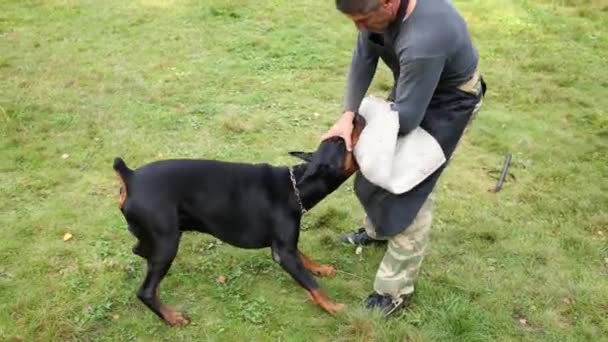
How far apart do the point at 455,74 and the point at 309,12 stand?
5482 mm

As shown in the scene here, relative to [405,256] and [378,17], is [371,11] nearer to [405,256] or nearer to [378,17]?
[378,17]

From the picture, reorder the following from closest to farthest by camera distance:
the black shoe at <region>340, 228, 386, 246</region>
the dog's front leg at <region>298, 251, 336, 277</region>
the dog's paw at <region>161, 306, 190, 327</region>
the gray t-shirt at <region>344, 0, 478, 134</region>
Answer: the gray t-shirt at <region>344, 0, 478, 134</region>
the dog's paw at <region>161, 306, 190, 327</region>
the dog's front leg at <region>298, 251, 336, 277</region>
the black shoe at <region>340, 228, 386, 246</region>

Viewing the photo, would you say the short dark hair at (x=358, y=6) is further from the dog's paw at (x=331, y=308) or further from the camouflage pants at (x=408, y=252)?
the dog's paw at (x=331, y=308)

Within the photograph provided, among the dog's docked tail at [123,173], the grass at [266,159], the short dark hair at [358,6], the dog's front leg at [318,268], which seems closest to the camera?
the short dark hair at [358,6]

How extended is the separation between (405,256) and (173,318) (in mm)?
1145

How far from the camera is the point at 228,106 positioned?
19.4ft

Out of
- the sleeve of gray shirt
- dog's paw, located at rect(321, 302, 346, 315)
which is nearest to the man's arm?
the sleeve of gray shirt

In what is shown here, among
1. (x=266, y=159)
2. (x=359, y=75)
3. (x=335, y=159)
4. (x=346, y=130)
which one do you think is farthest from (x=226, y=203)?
(x=266, y=159)

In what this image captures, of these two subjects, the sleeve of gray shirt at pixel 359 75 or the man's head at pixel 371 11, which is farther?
the sleeve of gray shirt at pixel 359 75

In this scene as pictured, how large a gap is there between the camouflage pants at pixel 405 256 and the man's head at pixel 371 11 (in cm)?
89

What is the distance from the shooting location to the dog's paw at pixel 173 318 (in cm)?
336

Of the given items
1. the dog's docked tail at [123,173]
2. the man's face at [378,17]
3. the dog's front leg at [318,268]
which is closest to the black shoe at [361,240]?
the dog's front leg at [318,268]

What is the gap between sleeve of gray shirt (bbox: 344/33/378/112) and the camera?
10.8 ft

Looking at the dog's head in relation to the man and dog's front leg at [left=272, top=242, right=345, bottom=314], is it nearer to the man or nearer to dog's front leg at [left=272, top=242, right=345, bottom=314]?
the man
